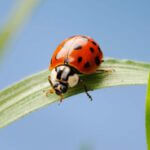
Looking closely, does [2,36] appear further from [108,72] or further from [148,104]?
[148,104]

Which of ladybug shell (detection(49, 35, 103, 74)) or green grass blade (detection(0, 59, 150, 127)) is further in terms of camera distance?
ladybug shell (detection(49, 35, 103, 74))

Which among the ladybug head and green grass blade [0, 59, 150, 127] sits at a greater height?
the ladybug head

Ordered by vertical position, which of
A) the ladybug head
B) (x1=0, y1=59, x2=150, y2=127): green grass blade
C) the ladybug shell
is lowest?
(x1=0, y1=59, x2=150, y2=127): green grass blade

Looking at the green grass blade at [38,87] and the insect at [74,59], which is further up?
the insect at [74,59]

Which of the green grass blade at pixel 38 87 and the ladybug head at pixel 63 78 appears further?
the ladybug head at pixel 63 78

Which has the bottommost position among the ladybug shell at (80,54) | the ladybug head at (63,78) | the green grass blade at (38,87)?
the green grass blade at (38,87)

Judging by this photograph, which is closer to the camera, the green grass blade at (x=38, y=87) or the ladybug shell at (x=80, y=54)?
the green grass blade at (x=38, y=87)

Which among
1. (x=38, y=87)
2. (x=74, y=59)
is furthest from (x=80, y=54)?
(x=38, y=87)
